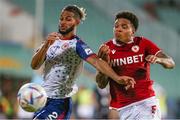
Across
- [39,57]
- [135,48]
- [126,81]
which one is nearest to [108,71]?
[126,81]

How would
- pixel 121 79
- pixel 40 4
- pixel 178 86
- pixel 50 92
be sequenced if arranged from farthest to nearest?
pixel 178 86 → pixel 40 4 → pixel 50 92 → pixel 121 79

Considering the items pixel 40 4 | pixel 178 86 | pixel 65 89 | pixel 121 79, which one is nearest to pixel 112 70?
pixel 121 79

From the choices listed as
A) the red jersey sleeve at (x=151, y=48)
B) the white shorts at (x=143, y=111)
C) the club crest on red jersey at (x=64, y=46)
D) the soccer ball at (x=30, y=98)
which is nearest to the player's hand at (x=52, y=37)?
the club crest on red jersey at (x=64, y=46)

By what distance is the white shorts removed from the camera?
898 centimetres

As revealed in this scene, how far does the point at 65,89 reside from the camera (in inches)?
368

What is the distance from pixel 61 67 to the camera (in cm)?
925

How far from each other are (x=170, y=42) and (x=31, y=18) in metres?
5.62

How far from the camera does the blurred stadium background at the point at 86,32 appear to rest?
23141 millimetres

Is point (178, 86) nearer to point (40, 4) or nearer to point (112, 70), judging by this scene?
point (40, 4)

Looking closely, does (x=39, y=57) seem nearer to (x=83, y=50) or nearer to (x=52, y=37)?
(x=52, y=37)

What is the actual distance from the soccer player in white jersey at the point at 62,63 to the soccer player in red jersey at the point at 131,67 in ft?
1.26

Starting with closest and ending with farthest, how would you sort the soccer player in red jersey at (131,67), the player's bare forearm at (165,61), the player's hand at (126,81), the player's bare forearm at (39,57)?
the player's hand at (126,81), the player's bare forearm at (165,61), the soccer player in red jersey at (131,67), the player's bare forearm at (39,57)

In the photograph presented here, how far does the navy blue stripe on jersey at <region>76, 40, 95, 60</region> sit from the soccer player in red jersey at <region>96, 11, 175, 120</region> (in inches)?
6.2

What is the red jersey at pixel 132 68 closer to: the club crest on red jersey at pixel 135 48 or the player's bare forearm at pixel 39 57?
the club crest on red jersey at pixel 135 48
